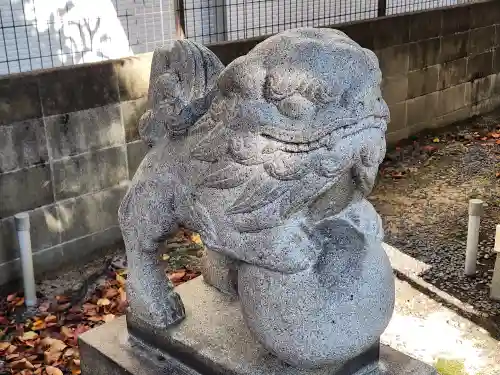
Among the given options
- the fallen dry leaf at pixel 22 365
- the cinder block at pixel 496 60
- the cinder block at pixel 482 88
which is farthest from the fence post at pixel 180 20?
the cinder block at pixel 496 60

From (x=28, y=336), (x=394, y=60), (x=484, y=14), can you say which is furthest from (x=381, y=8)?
(x=28, y=336)

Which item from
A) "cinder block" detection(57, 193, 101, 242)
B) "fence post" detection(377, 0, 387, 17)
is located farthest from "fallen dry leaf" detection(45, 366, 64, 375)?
"fence post" detection(377, 0, 387, 17)

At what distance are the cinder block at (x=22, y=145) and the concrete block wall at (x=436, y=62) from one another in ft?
9.80

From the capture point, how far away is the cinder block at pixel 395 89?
21.5 feet

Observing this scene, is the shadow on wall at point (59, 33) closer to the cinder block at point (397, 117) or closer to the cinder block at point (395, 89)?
the cinder block at point (395, 89)

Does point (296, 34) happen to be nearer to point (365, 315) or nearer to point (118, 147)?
→ point (365, 315)

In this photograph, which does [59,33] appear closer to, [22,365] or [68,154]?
[68,154]

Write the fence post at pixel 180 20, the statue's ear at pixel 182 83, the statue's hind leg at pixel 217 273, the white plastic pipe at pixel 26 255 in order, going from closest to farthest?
the statue's ear at pixel 182 83, the statue's hind leg at pixel 217 273, the white plastic pipe at pixel 26 255, the fence post at pixel 180 20

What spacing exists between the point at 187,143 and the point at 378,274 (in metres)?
0.67

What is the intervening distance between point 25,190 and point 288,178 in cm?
296

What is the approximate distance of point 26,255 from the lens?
3.95 metres

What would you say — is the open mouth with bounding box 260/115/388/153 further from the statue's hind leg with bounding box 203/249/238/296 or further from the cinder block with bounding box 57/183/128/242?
the cinder block with bounding box 57/183/128/242

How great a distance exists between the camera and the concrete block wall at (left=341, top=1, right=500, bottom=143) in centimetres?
649

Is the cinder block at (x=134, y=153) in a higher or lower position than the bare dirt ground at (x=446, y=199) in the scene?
higher
